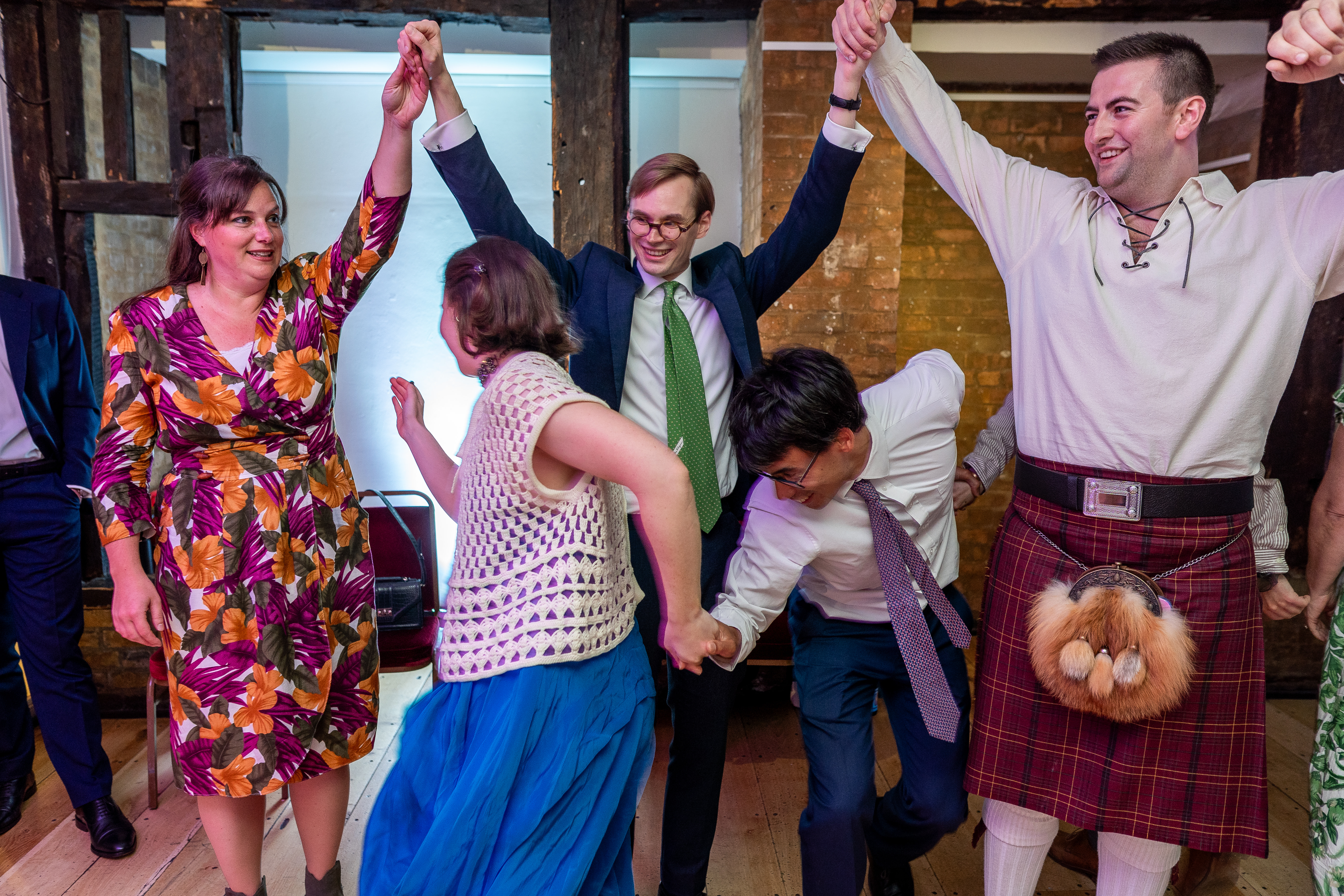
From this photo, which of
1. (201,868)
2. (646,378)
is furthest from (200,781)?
(646,378)

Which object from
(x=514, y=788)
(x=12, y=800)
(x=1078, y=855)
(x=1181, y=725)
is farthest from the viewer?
(x=12, y=800)

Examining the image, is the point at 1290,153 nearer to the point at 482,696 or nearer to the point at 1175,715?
the point at 1175,715

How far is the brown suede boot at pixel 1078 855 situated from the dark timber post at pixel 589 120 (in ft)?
7.75

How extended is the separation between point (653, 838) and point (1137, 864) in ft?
4.45

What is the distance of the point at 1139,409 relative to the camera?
5.62ft

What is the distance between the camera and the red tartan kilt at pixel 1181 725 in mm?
1740

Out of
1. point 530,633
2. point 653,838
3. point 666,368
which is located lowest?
point 653,838

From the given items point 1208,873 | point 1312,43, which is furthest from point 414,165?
point 1208,873

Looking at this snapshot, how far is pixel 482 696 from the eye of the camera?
147 centimetres

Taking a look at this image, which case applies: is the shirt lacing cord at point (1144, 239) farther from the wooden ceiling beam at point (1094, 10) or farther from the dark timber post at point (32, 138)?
the dark timber post at point (32, 138)

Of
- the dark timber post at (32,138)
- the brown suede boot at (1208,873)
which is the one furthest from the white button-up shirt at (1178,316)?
the dark timber post at (32,138)

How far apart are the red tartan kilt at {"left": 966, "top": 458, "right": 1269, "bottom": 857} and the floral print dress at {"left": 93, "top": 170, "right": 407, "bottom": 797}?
153 centimetres

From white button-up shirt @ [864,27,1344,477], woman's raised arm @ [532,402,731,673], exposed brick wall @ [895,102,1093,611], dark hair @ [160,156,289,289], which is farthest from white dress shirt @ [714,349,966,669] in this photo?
exposed brick wall @ [895,102,1093,611]

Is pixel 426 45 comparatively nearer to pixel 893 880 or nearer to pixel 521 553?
pixel 521 553
